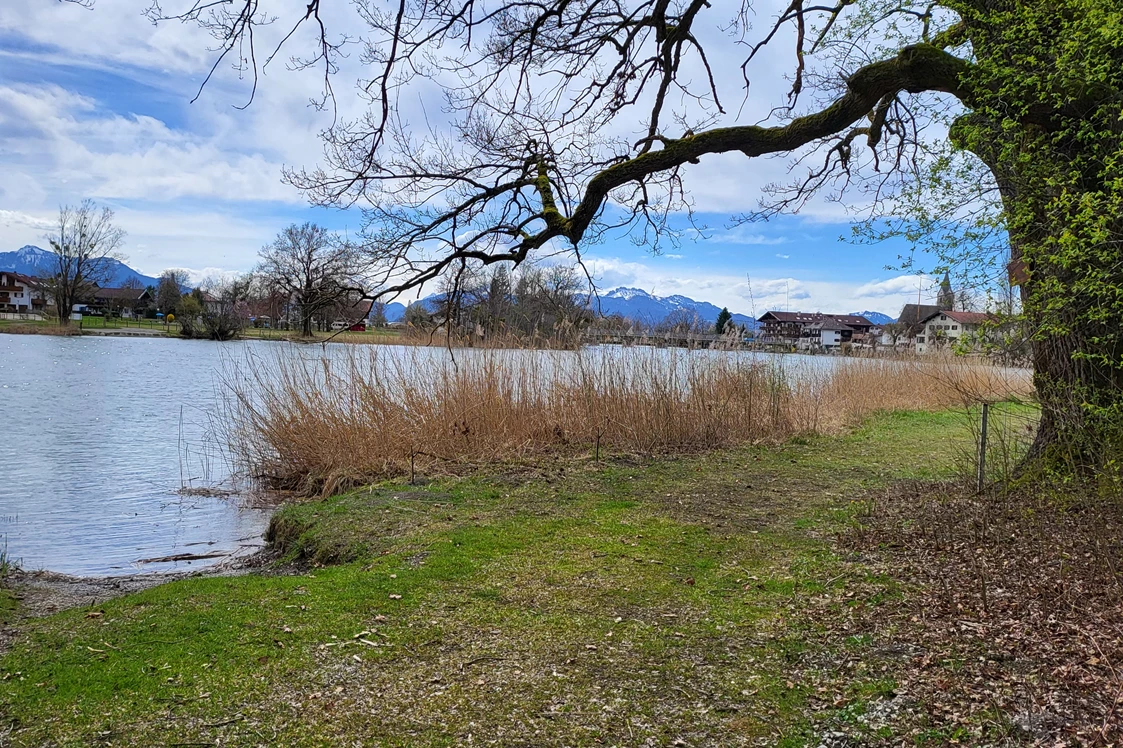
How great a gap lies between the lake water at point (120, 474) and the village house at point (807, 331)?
90cm

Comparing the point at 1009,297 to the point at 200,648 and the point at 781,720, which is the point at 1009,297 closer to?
the point at 781,720

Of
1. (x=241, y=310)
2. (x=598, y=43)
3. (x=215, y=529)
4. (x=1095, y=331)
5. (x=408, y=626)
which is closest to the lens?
(x=408, y=626)

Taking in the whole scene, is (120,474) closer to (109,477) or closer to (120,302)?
(109,477)

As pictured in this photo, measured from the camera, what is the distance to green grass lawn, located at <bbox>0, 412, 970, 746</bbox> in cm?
264

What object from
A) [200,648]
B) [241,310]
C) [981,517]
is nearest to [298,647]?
[200,648]

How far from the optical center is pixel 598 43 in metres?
7.02

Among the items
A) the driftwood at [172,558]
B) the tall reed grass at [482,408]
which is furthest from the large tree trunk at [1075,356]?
the driftwood at [172,558]

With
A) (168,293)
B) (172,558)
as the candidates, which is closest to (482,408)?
(172,558)

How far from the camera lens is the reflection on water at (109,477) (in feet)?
22.8

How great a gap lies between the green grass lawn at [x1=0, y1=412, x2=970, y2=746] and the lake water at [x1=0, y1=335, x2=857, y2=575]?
2202 mm

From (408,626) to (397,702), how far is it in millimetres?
797

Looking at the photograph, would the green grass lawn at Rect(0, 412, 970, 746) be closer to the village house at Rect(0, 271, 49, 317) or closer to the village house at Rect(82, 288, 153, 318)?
the village house at Rect(82, 288, 153, 318)

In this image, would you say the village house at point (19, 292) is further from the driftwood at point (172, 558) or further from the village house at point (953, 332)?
the driftwood at point (172, 558)

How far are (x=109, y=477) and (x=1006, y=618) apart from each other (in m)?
10.6
